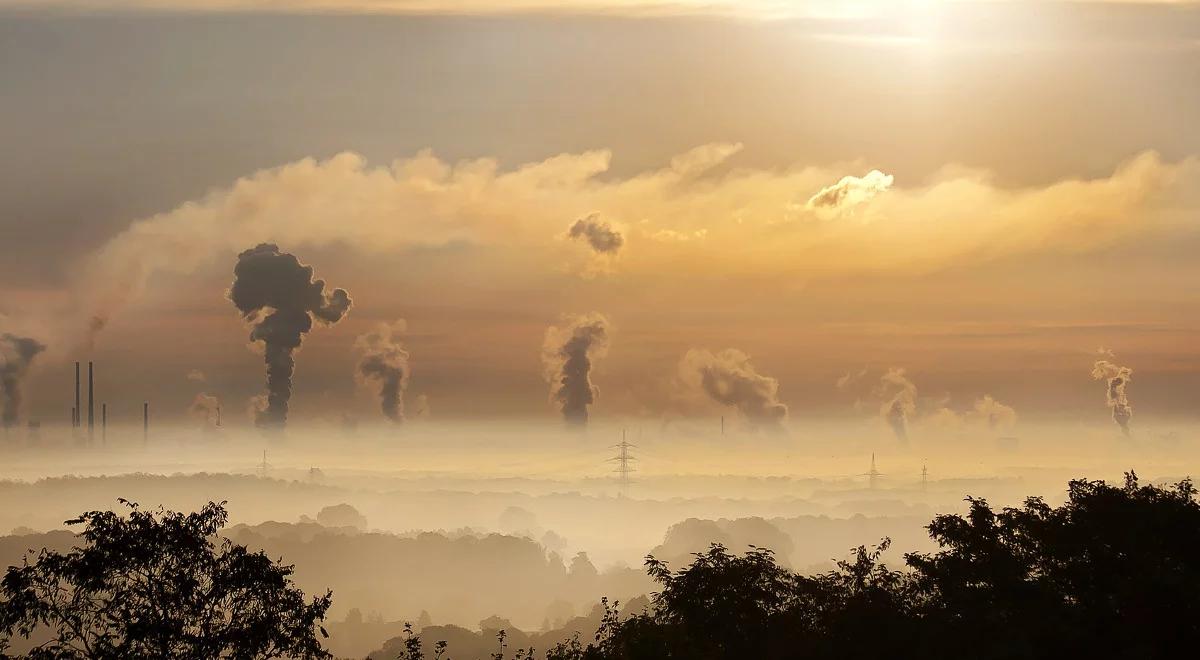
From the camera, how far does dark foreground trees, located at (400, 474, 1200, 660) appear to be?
49219mm

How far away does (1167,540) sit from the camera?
53656 millimetres

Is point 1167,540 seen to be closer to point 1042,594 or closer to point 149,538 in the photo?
point 1042,594

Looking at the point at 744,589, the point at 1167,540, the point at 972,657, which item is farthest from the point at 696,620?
the point at 1167,540

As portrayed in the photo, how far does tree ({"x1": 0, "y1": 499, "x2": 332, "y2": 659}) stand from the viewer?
4250cm

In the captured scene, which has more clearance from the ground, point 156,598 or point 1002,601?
point 156,598

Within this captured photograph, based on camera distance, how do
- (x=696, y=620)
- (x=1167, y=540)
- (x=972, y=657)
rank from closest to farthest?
(x=972, y=657) → (x=1167, y=540) → (x=696, y=620)

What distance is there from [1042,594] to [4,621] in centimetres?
3536

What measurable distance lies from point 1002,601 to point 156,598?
3058 cm

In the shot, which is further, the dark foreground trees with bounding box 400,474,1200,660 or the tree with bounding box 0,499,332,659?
the dark foreground trees with bounding box 400,474,1200,660

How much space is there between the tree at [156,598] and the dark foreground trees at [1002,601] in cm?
1387

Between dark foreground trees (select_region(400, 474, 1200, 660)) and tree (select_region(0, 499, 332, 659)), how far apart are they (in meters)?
13.9

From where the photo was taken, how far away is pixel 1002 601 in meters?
54.0

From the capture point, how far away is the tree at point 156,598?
42500 mm

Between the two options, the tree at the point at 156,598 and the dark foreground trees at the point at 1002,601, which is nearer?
the tree at the point at 156,598
